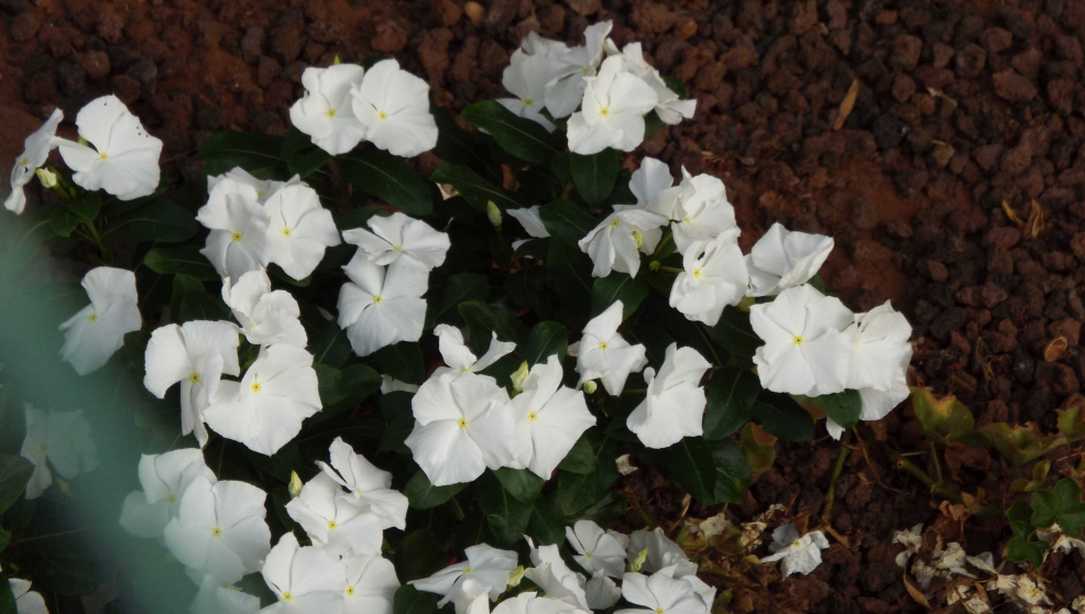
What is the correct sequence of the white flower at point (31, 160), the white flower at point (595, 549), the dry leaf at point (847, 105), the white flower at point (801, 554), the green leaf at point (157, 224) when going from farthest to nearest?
the dry leaf at point (847, 105)
the white flower at point (801, 554)
the white flower at point (595, 549)
the green leaf at point (157, 224)
the white flower at point (31, 160)

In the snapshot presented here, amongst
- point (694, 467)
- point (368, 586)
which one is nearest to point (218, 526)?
point (368, 586)

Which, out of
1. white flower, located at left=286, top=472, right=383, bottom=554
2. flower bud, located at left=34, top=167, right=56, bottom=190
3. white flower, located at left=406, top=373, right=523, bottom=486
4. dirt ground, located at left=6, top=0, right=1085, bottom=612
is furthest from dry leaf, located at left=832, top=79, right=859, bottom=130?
flower bud, located at left=34, top=167, right=56, bottom=190

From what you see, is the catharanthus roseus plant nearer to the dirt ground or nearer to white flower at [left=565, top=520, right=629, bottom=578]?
white flower at [left=565, top=520, right=629, bottom=578]

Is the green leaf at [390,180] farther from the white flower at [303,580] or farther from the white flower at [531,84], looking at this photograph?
the white flower at [303,580]

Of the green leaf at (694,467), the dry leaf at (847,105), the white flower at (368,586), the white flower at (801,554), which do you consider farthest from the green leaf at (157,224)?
the dry leaf at (847,105)

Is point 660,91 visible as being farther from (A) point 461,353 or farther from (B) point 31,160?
(B) point 31,160

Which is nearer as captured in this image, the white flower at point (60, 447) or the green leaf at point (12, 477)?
the green leaf at point (12, 477)

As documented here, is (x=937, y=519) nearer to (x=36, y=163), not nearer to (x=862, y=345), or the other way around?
(x=862, y=345)

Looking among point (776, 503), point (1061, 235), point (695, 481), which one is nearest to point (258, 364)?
point (695, 481)
